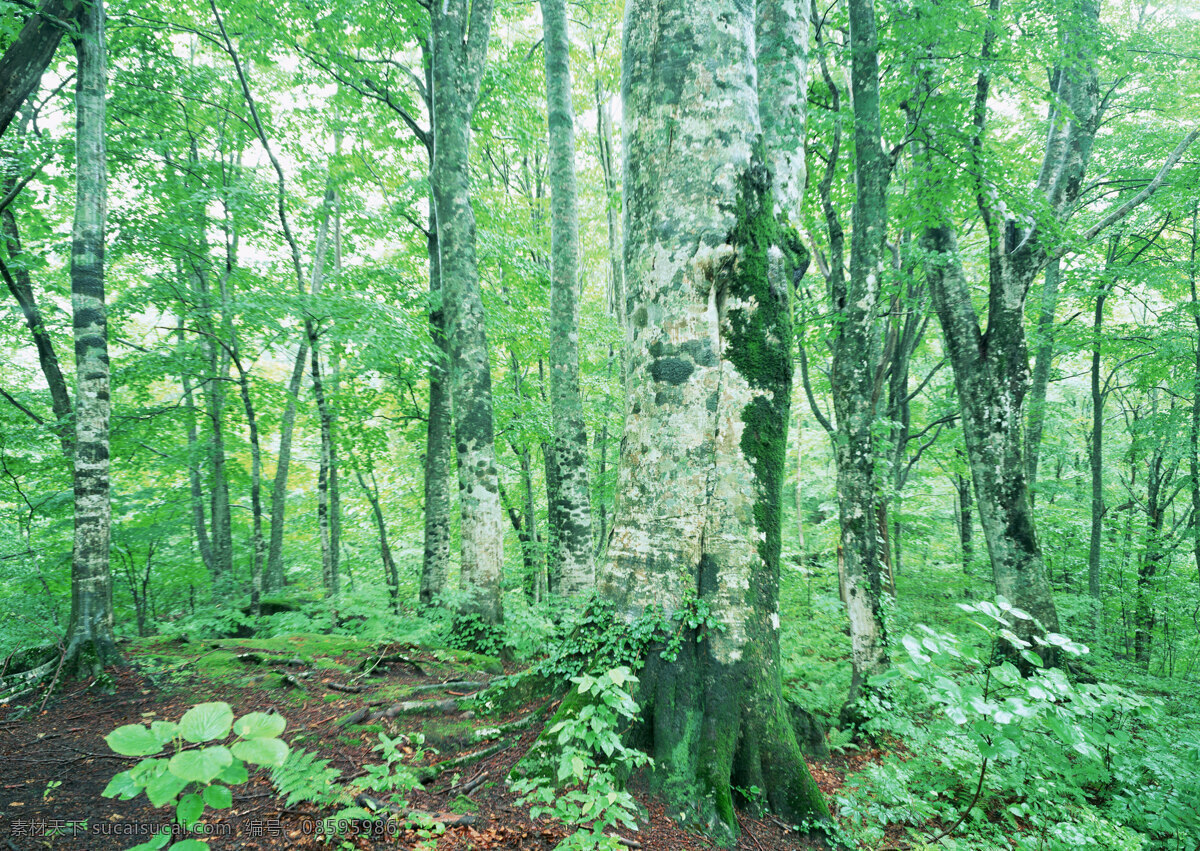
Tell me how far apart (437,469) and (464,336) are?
3.25 meters

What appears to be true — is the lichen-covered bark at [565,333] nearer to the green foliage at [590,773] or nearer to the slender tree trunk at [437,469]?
the slender tree trunk at [437,469]

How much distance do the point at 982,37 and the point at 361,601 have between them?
13568mm

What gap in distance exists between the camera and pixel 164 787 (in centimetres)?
133

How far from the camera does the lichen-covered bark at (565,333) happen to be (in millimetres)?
8219

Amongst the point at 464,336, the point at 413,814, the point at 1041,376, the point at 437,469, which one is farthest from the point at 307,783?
the point at 1041,376

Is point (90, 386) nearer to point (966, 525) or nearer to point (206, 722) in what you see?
point (206, 722)

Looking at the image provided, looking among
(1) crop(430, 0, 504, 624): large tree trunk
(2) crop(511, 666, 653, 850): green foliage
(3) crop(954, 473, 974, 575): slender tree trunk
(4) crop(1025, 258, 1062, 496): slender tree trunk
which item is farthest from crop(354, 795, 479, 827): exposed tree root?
(3) crop(954, 473, 974, 575): slender tree trunk

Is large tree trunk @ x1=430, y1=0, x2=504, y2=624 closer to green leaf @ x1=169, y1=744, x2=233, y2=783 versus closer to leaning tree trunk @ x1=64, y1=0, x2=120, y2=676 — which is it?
leaning tree trunk @ x1=64, y1=0, x2=120, y2=676

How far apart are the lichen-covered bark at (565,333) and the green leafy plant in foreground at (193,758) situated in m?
6.78

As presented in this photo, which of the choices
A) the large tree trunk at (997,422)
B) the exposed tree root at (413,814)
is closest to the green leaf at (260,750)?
the exposed tree root at (413,814)

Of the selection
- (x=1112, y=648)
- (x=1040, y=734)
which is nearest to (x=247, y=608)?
(x=1040, y=734)

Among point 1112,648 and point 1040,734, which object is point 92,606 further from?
point 1112,648

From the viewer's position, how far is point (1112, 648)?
937cm

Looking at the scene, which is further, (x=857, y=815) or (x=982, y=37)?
(x=982, y=37)
